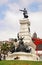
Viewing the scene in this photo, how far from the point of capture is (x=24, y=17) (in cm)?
8338

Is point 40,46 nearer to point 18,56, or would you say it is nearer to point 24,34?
point 24,34

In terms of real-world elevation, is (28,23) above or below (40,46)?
above

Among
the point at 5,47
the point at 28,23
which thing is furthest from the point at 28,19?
the point at 5,47

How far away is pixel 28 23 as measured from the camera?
3231 inches

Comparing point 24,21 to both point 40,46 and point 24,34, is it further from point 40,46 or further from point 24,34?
point 40,46

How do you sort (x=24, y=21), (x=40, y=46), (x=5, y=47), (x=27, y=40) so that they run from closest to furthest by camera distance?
(x=24, y=21) < (x=27, y=40) < (x=5, y=47) < (x=40, y=46)

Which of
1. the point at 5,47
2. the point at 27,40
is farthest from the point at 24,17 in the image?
the point at 5,47

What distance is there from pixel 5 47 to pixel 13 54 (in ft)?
136

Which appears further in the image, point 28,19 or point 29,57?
point 28,19

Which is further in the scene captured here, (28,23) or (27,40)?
(27,40)

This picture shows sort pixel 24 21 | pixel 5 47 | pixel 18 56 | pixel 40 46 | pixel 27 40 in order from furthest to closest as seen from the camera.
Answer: pixel 40 46, pixel 5 47, pixel 27 40, pixel 24 21, pixel 18 56

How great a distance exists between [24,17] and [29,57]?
2843 cm

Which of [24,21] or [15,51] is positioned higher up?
[24,21]

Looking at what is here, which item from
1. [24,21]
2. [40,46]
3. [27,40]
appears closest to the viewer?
[24,21]
